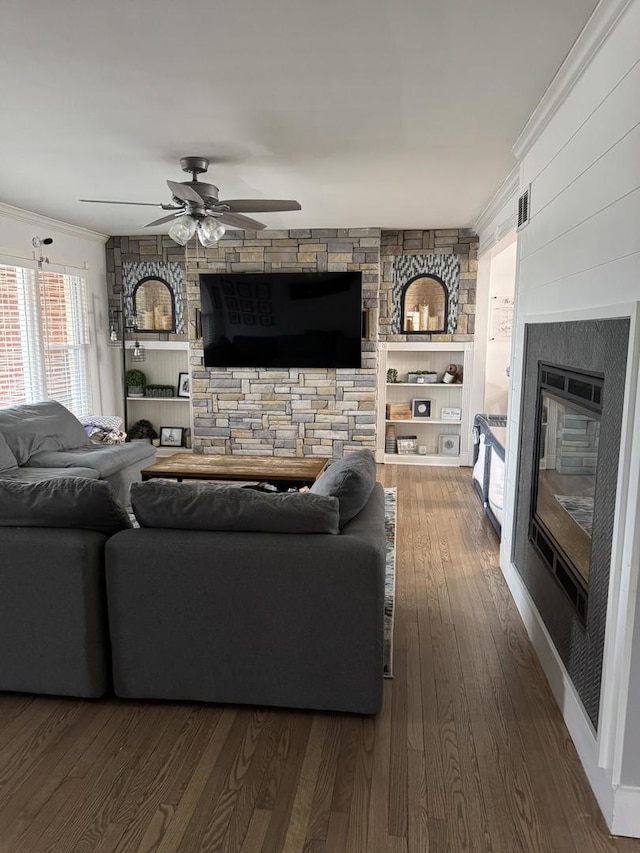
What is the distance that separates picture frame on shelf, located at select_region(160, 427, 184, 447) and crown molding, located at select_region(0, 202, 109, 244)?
7.56ft

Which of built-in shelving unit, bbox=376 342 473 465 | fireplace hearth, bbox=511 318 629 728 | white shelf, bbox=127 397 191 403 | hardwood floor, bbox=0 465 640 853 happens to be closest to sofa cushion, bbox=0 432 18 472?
hardwood floor, bbox=0 465 640 853

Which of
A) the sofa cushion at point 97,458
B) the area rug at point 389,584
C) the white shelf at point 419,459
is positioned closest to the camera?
the area rug at point 389,584

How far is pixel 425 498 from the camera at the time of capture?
5.55 metres

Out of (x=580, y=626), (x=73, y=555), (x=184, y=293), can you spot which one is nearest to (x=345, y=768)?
(x=580, y=626)

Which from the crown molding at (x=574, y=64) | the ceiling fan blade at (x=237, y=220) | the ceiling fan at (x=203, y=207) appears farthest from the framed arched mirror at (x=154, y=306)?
the crown molding at (x=574, y=64)

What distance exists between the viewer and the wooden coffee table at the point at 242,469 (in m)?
4.66

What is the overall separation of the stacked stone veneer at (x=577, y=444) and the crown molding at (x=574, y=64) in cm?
133

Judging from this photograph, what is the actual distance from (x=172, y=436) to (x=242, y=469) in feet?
9.46

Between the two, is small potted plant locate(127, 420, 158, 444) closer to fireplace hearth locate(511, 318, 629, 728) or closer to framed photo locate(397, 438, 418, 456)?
framed photo locate(397, 438, 418, 456)

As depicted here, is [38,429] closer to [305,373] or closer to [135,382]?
[135,382]

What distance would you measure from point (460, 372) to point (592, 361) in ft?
15.4

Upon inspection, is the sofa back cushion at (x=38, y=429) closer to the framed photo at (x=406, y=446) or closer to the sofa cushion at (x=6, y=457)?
the sofa cushion at (x=6, y=457)

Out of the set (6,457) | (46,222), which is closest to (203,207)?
(6,457)

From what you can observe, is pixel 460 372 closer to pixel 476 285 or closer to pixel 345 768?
pixel 476 285
